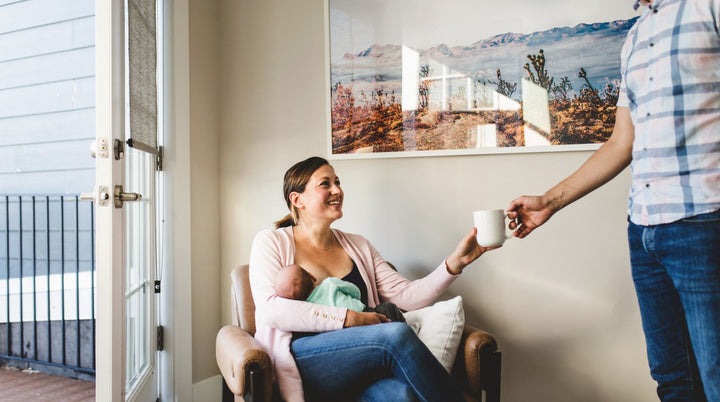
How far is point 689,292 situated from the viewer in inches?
39.3

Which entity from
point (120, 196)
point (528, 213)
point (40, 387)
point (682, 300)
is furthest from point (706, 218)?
point (40, 387)

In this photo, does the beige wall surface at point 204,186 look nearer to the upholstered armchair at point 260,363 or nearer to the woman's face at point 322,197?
the upholstered armchair at point 260,363

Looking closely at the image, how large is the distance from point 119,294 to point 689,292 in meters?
1.51

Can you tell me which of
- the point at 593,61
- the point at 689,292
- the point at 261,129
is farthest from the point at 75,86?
the point at 689,292

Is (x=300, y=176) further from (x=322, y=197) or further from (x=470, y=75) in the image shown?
(x=470, y=75)

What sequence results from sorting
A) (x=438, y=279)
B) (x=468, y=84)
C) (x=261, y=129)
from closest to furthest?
1. (x=438, y=279)
2. (x=468, y=84)
3. (x=261, y=129)

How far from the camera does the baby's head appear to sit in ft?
5.25

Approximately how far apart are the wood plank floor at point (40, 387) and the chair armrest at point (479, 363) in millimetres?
2076

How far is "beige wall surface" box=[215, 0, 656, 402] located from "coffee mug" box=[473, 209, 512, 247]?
27.0 inches

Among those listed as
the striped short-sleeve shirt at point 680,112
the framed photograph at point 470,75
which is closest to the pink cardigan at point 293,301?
the framed photograph at point 470,75

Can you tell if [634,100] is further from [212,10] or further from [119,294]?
[212,10]

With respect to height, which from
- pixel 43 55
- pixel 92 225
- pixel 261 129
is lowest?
pixel 92 225

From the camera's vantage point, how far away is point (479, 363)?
1559mm

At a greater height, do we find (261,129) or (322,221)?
(261,129)
